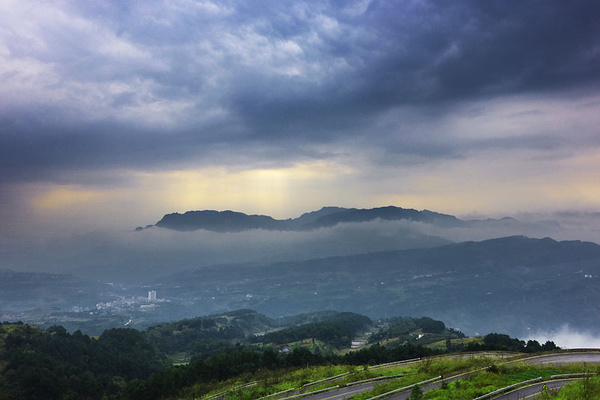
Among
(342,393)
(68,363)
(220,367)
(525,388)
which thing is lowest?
(68,363)

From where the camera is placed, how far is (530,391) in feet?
68.6

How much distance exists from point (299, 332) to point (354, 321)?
51.3 metres

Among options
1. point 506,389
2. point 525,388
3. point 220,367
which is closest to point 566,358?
point 525,388

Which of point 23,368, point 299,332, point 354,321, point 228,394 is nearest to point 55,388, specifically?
point 23,368

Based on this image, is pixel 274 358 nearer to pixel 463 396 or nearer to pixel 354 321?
pixel 463 396

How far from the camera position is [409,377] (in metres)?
26.7

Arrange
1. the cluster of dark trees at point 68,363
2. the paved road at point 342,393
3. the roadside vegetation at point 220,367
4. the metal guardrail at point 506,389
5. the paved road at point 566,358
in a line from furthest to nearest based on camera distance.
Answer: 1. the cluster of dark trees at point 68,363
2. the roadside vegetation at point 220,367
3. the paved road at point 566,358
4. the paved road at point 342,393
5. the metal guardrail at point 506,389

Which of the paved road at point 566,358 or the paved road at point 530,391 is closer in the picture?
the paved road at point 530,391

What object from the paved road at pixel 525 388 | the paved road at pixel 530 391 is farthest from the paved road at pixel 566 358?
the paved road at pixel 530 391

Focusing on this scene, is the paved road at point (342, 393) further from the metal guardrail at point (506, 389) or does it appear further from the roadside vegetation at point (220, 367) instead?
the metal guardrail at point (506, 389)

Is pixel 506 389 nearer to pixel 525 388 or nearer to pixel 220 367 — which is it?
pixel 525 388

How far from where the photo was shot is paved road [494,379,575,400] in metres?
20.0

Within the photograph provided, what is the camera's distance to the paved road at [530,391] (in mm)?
19984

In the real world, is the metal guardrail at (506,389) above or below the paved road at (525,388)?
above
